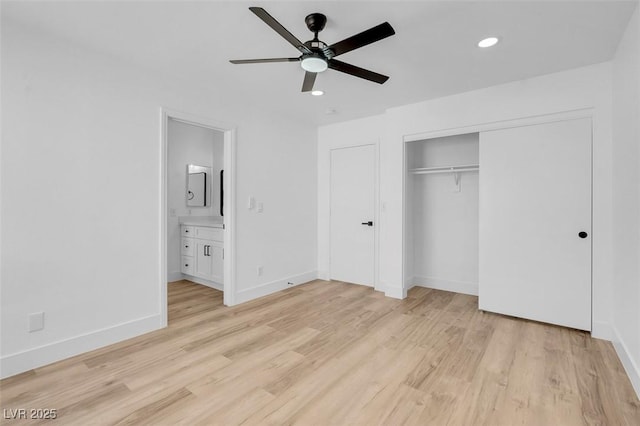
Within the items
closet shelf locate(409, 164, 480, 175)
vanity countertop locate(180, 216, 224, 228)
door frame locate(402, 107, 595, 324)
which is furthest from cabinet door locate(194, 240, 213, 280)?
closet shelf locate(409, 164, 480, 175)

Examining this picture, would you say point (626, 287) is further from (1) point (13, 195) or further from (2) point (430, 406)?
(1) point (13, 195)

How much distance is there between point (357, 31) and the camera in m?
2.20

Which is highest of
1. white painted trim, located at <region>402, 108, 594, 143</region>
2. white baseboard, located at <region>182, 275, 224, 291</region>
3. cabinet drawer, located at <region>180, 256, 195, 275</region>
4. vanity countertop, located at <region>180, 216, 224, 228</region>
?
white painted trim, located at <region>402, 108, 594, 143</region>

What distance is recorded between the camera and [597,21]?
6.87 ft

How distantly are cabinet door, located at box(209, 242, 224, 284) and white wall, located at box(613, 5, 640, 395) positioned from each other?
13.1ft

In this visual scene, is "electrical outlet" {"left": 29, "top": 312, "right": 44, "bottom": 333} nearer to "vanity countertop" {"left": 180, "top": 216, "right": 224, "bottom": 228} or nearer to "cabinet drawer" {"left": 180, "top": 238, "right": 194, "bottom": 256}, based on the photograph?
"vanity countertop" {"left": 180, "top": 216, "right": 224, "bottom": 228}

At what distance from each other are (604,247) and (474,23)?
2270 mm

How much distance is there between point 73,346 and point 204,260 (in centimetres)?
205

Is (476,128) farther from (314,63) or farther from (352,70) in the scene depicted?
(314,63)

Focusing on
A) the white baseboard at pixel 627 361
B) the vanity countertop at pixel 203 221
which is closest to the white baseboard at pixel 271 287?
the vanity countertop at pixel 203 221

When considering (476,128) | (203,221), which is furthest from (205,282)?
(476,128)

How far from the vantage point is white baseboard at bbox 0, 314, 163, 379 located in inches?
83.6

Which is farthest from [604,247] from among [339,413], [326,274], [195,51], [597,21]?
[195,51]

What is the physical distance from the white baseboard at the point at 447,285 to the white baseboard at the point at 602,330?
1326 millimetres
